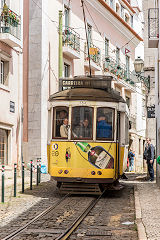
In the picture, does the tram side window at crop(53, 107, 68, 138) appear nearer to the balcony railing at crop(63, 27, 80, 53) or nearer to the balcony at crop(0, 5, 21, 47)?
the balcony at crop(0, 5, 21, 47)

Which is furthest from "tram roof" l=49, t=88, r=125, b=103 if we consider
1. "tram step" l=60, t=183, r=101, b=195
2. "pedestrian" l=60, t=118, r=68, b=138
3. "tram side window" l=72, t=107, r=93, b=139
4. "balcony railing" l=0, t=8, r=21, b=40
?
"balcony railing" l=0, t=8, r=21, b=40

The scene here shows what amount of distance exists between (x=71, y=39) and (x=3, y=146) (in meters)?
8.33

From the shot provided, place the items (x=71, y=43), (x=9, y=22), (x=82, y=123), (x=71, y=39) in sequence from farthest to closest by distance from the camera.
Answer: (x=71, y=39) < (x=71, y=43) < (x=9, y=22) < (x=82, y=123)

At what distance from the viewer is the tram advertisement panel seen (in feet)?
43.8

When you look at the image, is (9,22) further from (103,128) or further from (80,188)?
(80,188)

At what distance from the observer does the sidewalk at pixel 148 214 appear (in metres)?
7.89

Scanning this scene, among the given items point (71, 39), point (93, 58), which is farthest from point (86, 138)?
point (93, 58)

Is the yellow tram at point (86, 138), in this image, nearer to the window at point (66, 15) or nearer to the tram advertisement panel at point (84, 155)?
the tram advertisement panel at point (84, 155)

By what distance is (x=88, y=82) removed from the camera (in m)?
14.7

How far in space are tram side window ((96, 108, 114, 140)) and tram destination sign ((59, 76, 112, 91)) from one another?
1.10m

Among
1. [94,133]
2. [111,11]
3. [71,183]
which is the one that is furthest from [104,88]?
[111,11]

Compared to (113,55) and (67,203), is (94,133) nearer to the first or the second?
(67,203)

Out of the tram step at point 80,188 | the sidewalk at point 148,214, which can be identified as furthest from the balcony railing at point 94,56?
the tram step at point 80,188

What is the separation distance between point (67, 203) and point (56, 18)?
15767 millimetres
